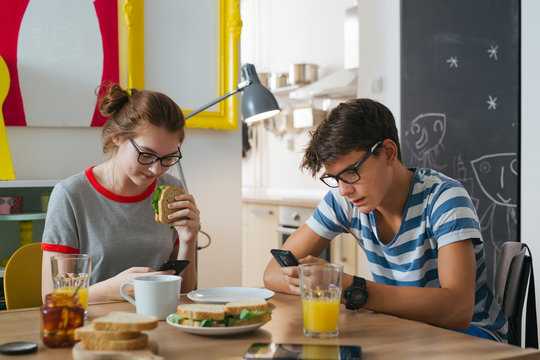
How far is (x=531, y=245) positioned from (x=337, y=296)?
1877 mm

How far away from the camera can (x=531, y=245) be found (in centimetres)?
277

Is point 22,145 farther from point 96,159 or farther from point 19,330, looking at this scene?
point 19,330

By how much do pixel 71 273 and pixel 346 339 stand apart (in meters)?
0.62

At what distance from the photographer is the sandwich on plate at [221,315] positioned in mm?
1195

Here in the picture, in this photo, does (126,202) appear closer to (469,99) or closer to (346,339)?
(346,339)

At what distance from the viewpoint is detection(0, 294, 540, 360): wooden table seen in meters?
1.08

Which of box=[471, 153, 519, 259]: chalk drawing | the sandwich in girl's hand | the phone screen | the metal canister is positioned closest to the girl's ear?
the sandwich in girl's hand

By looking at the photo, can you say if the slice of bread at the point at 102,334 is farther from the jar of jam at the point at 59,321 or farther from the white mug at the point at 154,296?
the white mug at the point at 154,296

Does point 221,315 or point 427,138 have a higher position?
point 427,138

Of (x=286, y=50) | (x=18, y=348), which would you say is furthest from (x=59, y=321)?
(x=286, y=50)

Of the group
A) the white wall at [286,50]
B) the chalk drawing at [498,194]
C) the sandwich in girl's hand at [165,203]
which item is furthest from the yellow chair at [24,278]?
the white wall at [286,50]

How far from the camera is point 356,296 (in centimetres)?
141

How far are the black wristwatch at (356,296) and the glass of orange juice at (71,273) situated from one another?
23.4 inches

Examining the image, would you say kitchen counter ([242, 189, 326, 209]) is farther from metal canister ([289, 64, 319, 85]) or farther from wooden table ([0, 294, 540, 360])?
wooden table ([0, 294, 540, 360])
